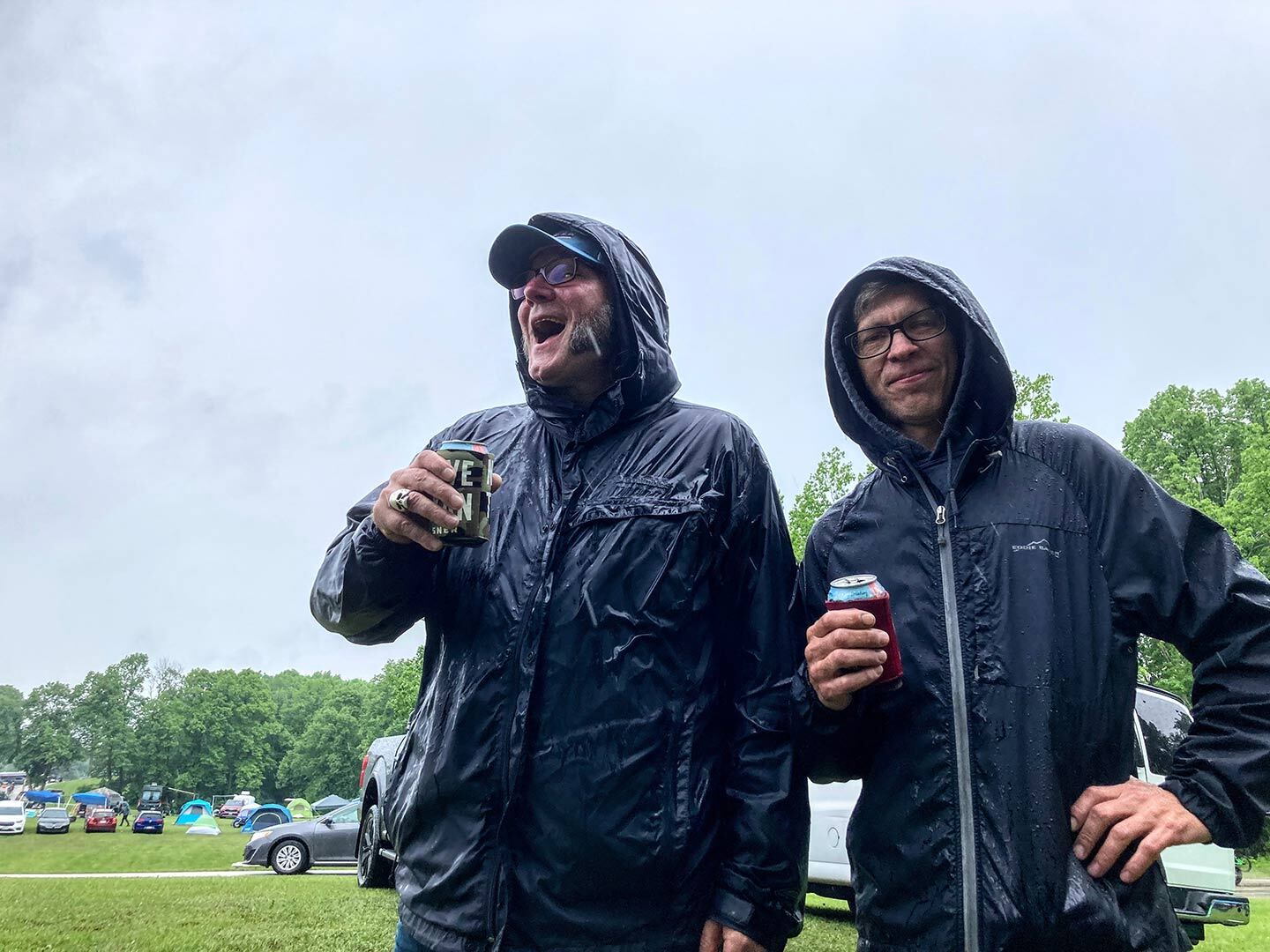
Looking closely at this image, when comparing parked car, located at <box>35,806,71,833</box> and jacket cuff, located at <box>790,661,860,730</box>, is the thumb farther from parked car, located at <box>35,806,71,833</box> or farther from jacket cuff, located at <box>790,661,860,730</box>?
parked car, located at <box>35,806,71,833</box>

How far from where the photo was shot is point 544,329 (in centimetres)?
259

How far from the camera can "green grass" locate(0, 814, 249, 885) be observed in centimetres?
2175

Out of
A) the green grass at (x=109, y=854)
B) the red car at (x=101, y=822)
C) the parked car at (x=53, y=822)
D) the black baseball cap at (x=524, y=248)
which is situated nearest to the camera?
the black baseball cap at (x=524, y=248)

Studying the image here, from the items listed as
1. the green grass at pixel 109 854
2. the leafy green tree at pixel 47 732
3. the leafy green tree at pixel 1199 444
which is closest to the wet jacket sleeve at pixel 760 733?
the green grass at pixel 109 854

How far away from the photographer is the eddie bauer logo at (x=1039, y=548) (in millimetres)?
1997

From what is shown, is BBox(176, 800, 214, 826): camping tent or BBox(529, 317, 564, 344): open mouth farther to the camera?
BBox(176, 800, 214, 826): camping tent

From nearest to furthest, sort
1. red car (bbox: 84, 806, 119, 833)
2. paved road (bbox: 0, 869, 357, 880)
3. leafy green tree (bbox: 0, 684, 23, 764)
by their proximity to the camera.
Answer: paved road (bbox: 0, 869, 357, 880), red car (bbox: 84, 806, 119, 833), leafy green tree (bbox: 0, 684, 23, 764)

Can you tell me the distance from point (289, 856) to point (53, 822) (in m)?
33.8

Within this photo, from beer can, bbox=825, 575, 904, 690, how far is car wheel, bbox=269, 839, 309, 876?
17709 mm

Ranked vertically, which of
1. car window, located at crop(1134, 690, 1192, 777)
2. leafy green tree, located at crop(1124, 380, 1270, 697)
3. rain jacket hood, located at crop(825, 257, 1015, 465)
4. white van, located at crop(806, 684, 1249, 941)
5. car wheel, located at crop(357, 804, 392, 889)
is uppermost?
leafy green tree, located at crop(1124, 380, 1270, 697)

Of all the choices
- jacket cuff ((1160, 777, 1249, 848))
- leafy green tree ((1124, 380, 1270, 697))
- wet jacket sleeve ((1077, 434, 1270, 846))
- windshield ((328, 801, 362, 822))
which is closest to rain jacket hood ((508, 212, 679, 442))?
wet jacket sleeve ((1077, 434, 1270, 846))

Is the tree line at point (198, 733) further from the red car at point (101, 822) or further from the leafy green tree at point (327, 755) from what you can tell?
the red car at point (101, 822)

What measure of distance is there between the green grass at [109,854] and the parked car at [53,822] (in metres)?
2.99

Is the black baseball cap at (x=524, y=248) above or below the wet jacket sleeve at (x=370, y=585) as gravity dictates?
above
